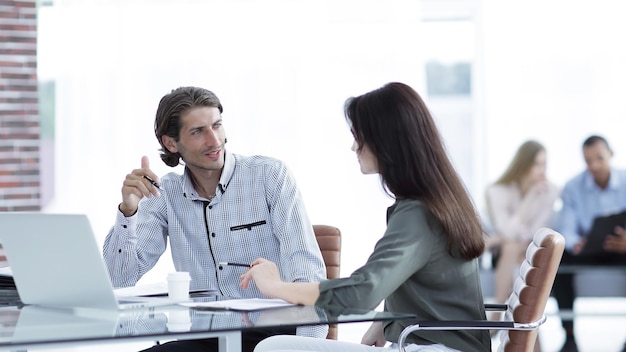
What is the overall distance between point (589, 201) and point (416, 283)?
4.75m

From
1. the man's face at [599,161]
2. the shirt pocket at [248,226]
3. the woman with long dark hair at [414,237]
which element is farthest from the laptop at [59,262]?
the man's face at [599,161]

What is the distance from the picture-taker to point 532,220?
22.4 feet

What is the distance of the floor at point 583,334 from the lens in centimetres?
538

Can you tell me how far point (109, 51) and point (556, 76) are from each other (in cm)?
473

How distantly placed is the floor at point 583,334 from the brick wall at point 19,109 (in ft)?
3.19

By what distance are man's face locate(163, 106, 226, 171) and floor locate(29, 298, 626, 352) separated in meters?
2.26

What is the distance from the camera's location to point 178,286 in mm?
2299

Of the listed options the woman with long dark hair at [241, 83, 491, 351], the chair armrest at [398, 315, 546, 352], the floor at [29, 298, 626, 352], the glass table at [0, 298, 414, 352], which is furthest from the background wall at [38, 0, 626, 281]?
the glass table at [0, 298, 414, 352]

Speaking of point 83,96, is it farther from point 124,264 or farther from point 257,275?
point 257,275

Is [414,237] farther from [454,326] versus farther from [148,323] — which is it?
[148,323]

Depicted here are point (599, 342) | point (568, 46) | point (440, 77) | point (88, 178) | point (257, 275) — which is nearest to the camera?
point (257, 275)

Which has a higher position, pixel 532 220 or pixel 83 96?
pixel 83 96

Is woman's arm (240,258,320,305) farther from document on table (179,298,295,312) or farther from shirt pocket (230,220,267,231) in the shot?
shirt pocket (230,220,267,231)

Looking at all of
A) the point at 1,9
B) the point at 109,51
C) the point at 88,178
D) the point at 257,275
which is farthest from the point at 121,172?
the point at 257,275
